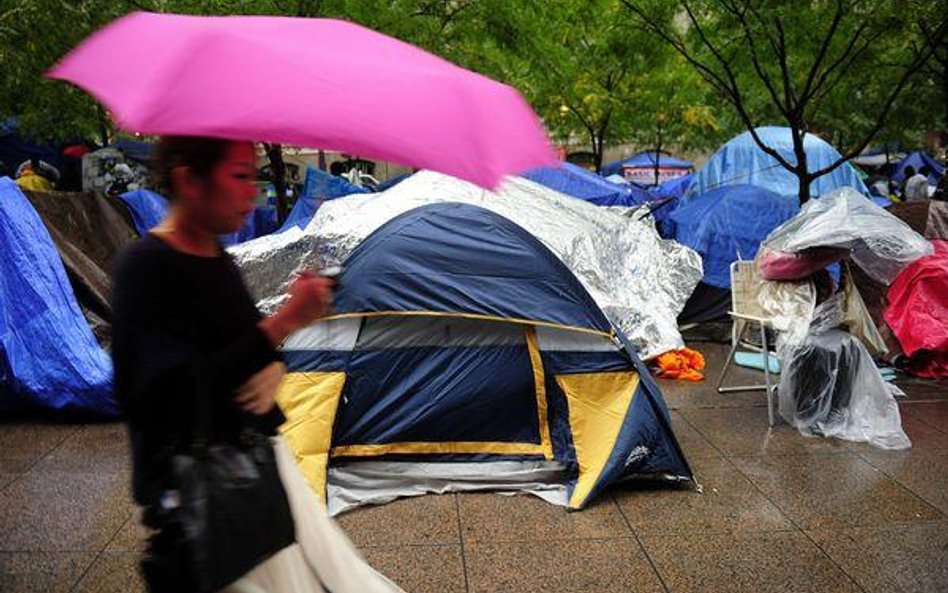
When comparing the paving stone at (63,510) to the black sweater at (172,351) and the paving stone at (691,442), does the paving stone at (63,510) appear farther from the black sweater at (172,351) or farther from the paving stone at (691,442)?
the paving stone at (691,442)

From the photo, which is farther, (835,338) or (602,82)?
(602,82)

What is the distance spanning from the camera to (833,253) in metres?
5.68

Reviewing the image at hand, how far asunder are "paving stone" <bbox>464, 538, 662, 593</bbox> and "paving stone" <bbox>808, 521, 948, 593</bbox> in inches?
39.0

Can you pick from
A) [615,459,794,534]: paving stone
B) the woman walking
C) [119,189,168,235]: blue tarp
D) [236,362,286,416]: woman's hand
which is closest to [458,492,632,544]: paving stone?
[615,459,794,534]: paving stone

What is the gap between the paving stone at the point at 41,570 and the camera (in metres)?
3.45

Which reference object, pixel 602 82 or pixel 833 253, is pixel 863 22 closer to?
pixel 833 253

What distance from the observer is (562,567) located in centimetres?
367

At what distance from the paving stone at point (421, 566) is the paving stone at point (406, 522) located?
81mm

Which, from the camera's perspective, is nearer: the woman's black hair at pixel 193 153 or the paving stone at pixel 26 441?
the woman's black hair at pixel 193 153

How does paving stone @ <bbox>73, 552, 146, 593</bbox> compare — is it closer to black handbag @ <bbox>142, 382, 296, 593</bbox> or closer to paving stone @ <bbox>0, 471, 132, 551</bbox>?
paving stone @ <bbox>0, 471, 132, 551</bbox>

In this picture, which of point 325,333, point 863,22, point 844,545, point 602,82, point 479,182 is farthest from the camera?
point 602,82

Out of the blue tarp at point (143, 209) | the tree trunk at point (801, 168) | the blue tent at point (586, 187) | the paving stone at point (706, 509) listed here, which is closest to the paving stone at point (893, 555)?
the paving stone at point (706, 509)

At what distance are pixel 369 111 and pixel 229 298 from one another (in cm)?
56

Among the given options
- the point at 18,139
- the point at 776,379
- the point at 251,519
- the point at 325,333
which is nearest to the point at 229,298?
the point at 251,519
